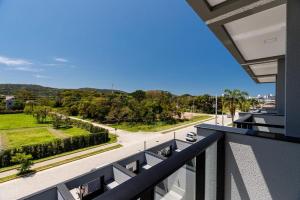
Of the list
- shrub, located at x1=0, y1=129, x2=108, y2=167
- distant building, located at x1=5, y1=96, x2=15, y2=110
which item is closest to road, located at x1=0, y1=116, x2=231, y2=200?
shrub, located at x1=0, y1=129, x2=108, y2=167

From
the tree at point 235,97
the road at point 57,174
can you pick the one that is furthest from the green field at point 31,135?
the tree at point 235,97

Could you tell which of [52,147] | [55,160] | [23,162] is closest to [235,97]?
[55,160]

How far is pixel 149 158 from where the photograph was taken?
7023 millimetres

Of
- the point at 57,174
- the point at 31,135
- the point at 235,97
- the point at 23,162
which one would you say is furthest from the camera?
the point at 235,97

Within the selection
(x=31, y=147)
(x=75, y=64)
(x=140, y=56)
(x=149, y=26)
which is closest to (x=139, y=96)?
(x=140, y=56)

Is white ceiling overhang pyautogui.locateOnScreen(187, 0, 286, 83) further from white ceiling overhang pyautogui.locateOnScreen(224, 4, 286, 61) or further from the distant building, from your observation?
the distant building

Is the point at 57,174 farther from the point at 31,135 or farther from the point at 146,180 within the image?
the point at 31,135

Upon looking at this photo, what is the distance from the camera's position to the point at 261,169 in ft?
3.81

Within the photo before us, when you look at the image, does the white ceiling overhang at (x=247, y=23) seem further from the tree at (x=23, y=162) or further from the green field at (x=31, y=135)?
the green field at (x=31, y=135)

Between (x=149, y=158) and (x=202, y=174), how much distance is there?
6.57m

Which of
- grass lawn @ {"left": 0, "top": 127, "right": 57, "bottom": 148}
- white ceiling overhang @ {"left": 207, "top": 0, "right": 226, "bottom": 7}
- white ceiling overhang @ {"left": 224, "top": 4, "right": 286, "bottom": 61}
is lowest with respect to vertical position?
grass lawn @ {"left": 0, "top": 127, "right": 57, "bottom": 148}

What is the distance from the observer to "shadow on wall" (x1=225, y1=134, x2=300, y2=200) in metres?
1.03

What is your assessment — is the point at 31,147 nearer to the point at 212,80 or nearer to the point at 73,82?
the point at 212,80

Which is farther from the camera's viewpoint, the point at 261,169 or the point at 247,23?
the point at 247,23
